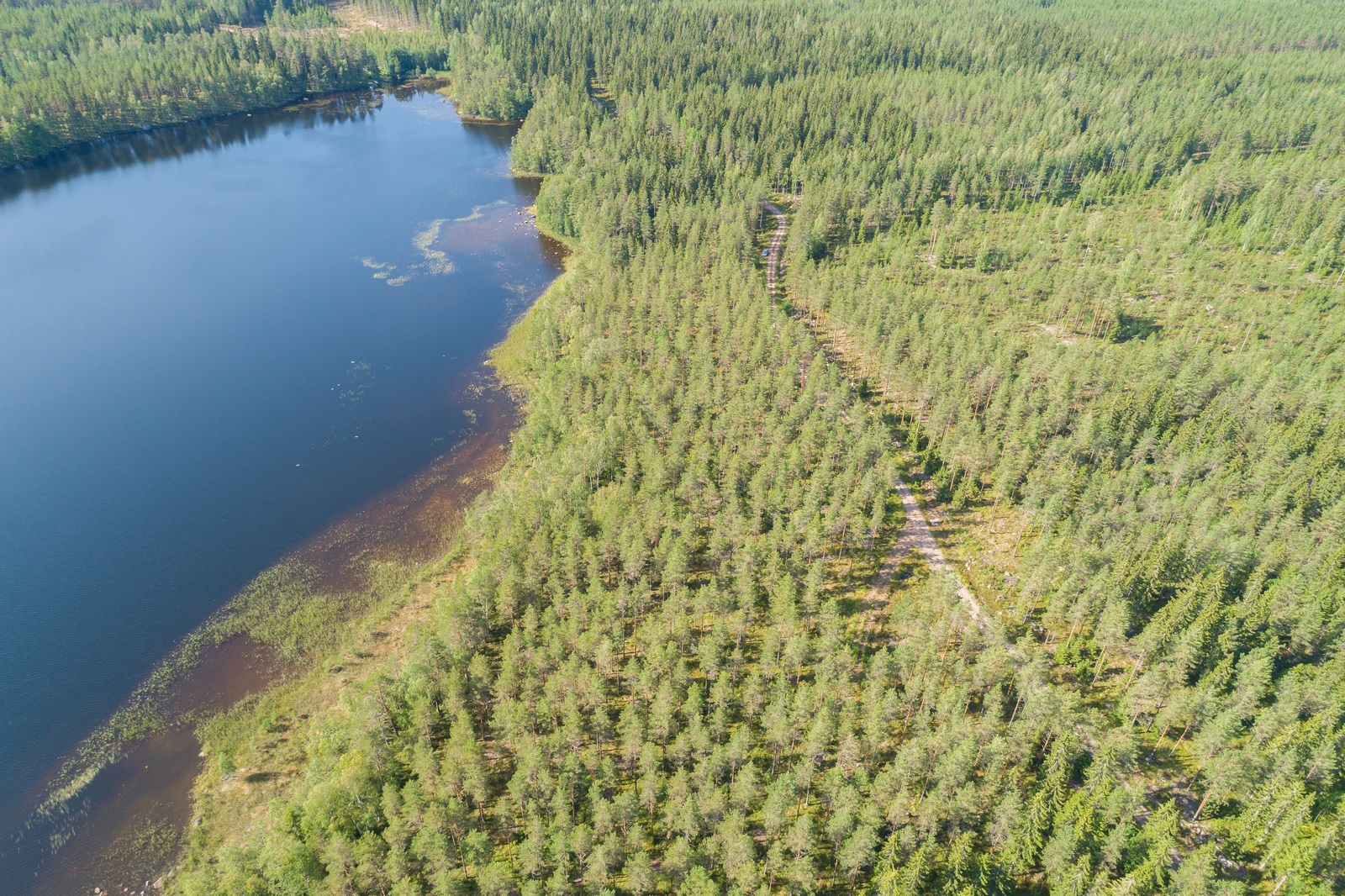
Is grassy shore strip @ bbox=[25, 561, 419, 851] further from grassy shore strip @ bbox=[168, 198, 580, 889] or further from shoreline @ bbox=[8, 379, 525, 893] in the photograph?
grassy shore strip @ bbox=[168, 198, 580, 889]

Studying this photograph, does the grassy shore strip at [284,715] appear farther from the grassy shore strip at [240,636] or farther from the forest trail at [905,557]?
the forest trail at [905,557]

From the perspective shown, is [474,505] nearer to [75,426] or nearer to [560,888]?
[560,888]

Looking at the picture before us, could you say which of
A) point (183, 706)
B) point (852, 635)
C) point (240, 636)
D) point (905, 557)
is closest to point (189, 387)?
point (240, 636)

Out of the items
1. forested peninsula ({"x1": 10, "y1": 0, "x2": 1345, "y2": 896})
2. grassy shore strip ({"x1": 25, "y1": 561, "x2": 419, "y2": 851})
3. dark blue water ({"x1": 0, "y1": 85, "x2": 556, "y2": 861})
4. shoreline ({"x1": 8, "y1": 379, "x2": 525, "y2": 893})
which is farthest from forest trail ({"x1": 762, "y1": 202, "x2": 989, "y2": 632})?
dark blue water ({"x1": 0, "y1": 85, "x2": 556, "y2": 861})

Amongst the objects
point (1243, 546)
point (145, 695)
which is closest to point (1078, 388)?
point (1243, 546)

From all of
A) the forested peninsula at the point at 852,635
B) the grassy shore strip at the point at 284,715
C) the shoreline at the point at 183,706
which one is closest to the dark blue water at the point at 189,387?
the shoreline at the point at 183,706
